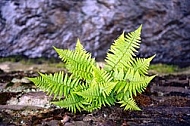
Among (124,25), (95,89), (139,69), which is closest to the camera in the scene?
(95,89)

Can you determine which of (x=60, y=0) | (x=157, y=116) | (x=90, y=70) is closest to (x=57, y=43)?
(x=60, y=0)

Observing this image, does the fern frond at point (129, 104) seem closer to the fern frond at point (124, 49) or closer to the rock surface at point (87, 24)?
the fern frond at point (124, 49)

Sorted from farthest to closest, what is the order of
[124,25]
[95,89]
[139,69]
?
[124,25] → [139,69] → [95,89]

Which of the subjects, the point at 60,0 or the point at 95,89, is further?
the point at 60,0

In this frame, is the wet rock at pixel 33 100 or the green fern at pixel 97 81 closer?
the green fern at pixel 97 81

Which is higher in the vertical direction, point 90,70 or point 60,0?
point 60,0

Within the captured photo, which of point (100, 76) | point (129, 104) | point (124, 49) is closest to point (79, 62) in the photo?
point (100, 76)

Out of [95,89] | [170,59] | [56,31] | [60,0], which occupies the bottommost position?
[95,89]

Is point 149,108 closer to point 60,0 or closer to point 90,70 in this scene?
point 90,70

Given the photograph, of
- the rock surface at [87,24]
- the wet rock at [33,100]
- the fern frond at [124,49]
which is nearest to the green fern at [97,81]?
the fern frond at [124,49]
